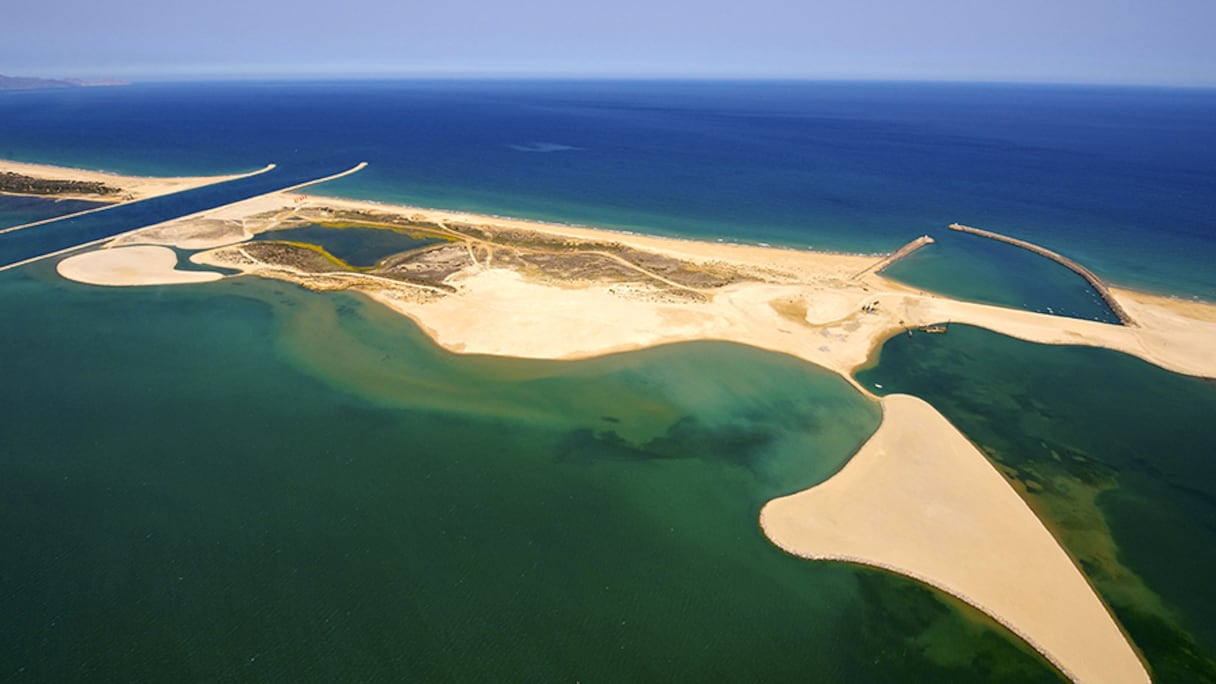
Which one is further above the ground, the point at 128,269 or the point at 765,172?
the point at 765,172

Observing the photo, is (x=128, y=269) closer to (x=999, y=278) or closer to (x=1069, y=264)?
(x=999, y=278)

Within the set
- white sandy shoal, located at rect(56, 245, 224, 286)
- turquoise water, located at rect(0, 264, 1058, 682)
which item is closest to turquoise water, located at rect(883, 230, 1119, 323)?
turquoise water, located at rect(0, 264, 1058, 682)

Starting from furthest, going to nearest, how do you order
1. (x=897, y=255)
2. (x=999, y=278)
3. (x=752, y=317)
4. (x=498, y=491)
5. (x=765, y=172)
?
(x=765, y=172)
(x=897, y=255)
(x=999, y=278)
(x=752, y=317)
(x=498, y=491)

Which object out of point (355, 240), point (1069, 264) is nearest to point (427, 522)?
point (355, 240)

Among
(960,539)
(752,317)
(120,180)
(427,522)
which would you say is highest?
(120,180)

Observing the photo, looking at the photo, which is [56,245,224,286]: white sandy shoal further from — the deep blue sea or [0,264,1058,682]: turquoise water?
the deep blue sea

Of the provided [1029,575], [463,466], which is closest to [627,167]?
[463,466]

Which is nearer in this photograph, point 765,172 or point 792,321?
point 792,321

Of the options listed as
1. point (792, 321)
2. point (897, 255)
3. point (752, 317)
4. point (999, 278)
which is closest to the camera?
point (792, 321)
